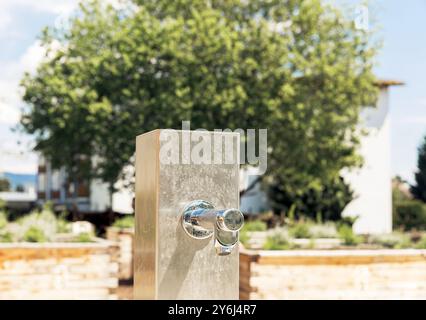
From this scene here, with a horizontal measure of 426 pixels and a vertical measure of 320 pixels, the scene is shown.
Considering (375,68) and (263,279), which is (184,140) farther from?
(375,68)

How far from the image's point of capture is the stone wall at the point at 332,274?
28.7ft

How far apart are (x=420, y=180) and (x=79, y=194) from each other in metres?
21.9

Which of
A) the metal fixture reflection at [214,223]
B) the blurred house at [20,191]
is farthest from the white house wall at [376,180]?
the metal fixture reflection at [214,223]

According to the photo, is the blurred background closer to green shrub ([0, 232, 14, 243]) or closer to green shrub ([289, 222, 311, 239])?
green shrub ([289, 222, 311, 239])

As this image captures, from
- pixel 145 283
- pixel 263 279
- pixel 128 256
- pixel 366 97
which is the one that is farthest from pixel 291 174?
pixel 145 283

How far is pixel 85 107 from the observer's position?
20.8 meters

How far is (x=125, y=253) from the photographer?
14438 mm

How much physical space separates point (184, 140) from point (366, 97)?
20.9m

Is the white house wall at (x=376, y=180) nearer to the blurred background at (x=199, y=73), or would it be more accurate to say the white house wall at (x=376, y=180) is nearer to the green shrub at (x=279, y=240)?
the blurred background at (x=199, y=73)

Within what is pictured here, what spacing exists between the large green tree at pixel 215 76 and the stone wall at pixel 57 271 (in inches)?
416

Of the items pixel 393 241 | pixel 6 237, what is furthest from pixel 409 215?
pixel 6 237

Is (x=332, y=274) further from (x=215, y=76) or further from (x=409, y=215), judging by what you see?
(x=409, y=215)

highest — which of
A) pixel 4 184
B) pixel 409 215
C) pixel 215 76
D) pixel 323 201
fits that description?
pixel 215 76

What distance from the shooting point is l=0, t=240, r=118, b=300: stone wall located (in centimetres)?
927
